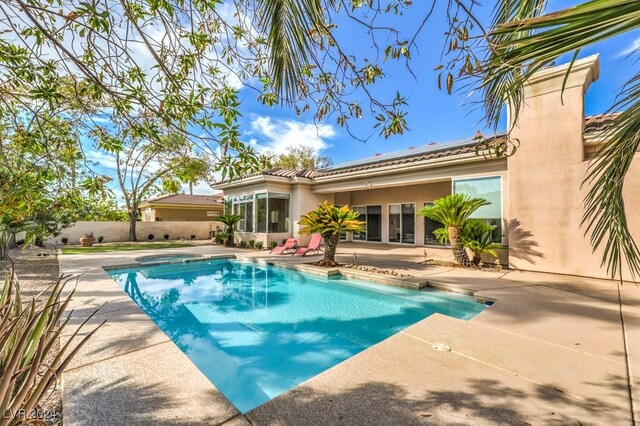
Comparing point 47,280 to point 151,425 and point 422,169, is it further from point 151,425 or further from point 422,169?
point 422,169

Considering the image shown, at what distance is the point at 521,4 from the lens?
2.20m

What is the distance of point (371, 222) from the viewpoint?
59.0 ft

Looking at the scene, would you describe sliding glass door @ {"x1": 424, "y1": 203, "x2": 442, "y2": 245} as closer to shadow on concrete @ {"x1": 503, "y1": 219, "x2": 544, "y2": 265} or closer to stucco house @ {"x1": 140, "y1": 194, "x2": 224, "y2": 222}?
shadow on concrete @ {"x1": 503, "y1": 219, "x2": 544, "y2": 265}

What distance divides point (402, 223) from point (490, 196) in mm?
6533

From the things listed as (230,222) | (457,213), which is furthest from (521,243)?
(230,222)

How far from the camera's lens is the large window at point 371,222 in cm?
1753

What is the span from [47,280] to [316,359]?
835cm

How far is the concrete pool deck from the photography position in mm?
2479

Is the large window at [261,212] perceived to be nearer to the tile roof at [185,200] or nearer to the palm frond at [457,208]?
the palm frond at [457,208]

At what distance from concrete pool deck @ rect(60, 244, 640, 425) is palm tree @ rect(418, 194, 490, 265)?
4.90 meters

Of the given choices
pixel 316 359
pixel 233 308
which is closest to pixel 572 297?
pixel 316 359

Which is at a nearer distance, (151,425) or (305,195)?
(151,425)

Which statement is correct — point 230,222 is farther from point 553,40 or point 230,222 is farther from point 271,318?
point 553,40

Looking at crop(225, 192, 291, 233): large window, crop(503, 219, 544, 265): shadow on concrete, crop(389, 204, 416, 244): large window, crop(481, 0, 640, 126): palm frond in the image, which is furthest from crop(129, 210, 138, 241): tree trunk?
crop(481, 0, 640, 126): palm frond
